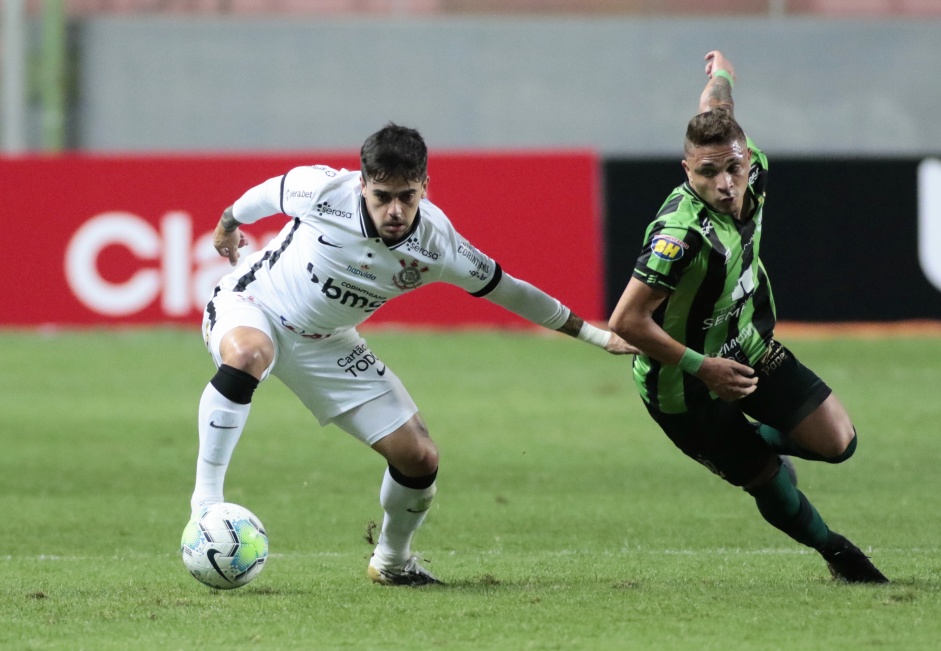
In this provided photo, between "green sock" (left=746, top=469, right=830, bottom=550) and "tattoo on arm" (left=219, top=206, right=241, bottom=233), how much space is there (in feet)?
8.25

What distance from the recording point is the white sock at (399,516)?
6.02 metres

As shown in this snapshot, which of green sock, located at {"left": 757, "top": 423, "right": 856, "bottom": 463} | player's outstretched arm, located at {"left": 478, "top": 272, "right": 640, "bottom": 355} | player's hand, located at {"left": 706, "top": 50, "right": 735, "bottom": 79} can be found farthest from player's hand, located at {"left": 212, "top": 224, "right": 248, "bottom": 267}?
green sock, located at {"left": 757, "top": 423, "right": 856, "bottom": 463}

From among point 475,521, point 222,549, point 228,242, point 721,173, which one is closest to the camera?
point 222,549

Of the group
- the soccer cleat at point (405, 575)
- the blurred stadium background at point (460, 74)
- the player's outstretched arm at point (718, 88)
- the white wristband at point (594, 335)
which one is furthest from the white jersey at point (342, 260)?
the blurred stadium background at point (460, 74)

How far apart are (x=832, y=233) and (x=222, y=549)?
12633 mm

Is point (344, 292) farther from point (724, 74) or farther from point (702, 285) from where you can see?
point (724, 74)

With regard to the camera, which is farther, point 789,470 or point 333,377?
point 789,470

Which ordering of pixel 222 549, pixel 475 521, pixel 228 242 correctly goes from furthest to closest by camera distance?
pixel 475 521, pixel 228 242, pixel 222 549

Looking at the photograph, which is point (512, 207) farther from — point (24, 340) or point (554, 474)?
point (554, 474)

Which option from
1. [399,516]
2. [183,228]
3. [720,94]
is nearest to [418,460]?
[399,516]

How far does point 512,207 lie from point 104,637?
1192cm

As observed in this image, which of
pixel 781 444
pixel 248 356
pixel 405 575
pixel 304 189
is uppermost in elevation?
pixel 304 189

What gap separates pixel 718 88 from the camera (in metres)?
6.63

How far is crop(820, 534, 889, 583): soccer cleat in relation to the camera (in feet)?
19.1
